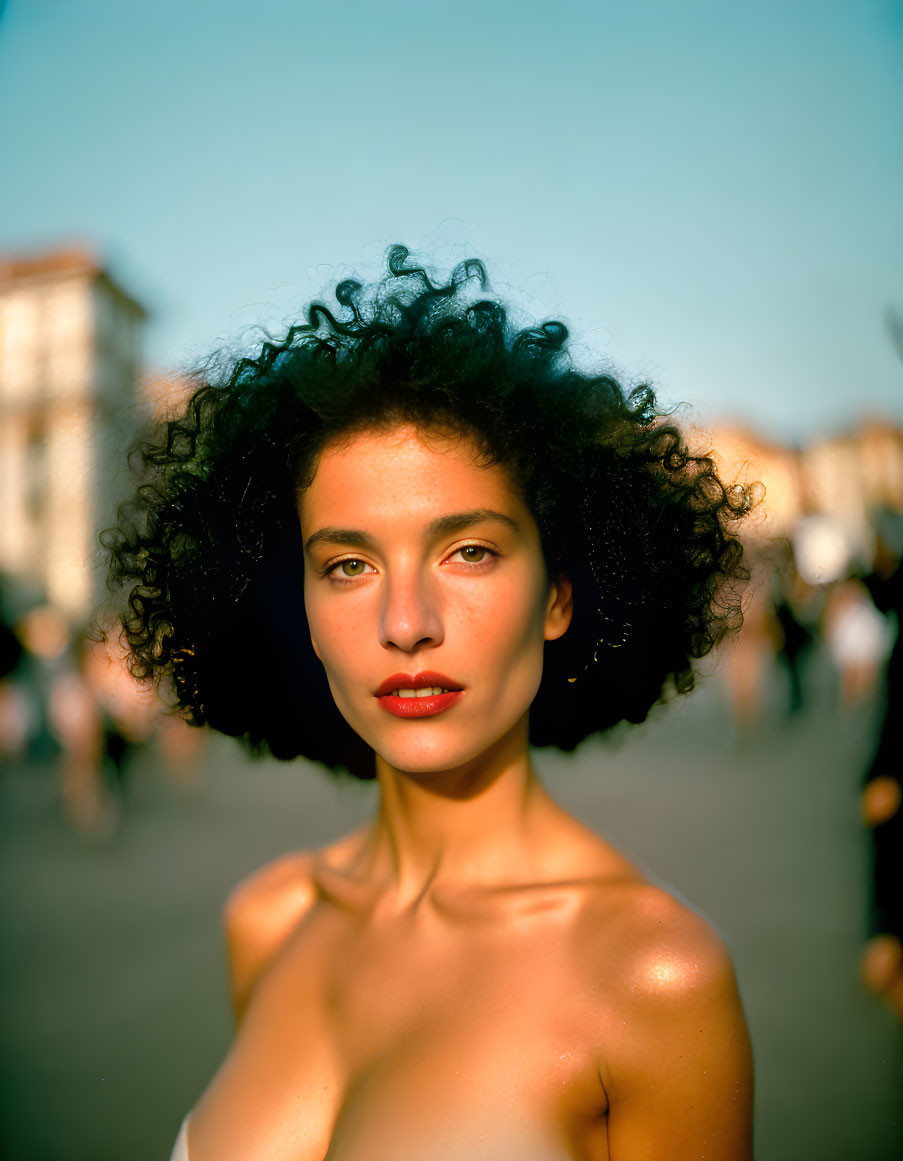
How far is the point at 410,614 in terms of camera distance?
1.22 metres

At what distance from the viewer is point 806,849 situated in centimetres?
418

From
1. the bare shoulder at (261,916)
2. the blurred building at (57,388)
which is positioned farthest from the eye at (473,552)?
the blurred building at (57,388)

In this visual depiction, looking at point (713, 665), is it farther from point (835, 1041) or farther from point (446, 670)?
point (835, 1041)

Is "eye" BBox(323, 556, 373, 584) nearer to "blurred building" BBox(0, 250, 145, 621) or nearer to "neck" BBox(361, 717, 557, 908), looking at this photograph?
"neck" BBox(361, 717, 557, 908)

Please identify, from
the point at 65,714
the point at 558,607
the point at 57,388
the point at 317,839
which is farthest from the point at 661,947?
the point at 65,714

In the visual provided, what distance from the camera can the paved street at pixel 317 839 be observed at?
310 cm

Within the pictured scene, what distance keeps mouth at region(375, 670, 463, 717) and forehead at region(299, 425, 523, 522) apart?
251 mm

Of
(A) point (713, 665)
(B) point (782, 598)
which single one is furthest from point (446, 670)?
(B) point (782, 598)

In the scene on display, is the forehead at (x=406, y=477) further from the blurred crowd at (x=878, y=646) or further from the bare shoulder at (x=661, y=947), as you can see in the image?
the blurred crowd at (x=878, y=646)

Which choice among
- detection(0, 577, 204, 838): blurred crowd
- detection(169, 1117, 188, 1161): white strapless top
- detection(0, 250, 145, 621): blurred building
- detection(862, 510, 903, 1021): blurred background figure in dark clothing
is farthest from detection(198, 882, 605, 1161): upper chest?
detection(0, 577, 204, 838): blurred crowd

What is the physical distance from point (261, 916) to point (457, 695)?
31.5 inches

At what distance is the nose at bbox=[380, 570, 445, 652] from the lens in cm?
121

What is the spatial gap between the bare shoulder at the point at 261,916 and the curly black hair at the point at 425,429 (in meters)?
0.28

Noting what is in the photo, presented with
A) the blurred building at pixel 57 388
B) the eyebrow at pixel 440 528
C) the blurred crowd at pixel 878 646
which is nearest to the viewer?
the eyebrow at pixel 440 528
